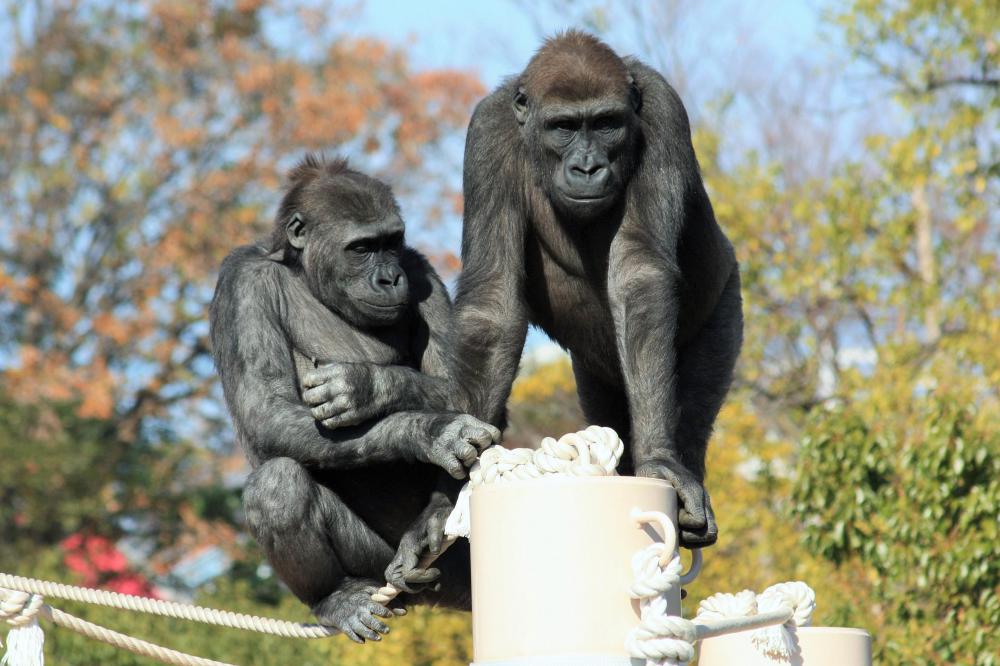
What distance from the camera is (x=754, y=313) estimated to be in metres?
11.2

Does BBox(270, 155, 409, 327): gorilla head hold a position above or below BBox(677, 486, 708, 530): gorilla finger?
above

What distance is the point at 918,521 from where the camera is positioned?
6805 mm


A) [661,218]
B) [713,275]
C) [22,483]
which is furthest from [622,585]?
[22,483]

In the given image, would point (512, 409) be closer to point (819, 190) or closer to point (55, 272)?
point (819, 190)

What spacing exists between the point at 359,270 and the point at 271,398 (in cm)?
48

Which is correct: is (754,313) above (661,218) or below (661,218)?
above

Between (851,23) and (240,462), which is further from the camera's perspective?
(240,462)

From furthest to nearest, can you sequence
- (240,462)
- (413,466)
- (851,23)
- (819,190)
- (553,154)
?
(240,462), (819,190), (851,23), (413,466), (553,154)

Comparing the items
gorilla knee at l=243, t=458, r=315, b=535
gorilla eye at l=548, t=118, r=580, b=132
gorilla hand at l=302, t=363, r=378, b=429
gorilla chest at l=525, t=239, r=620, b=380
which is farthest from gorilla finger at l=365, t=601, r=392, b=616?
gorilla eye at l=548, t=118, r=580, b=132

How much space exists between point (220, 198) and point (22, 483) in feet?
13.8

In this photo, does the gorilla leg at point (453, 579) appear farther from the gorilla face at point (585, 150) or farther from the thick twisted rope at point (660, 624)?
the thick twisted rope at point (660, 624)

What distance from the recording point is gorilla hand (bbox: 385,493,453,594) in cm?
382

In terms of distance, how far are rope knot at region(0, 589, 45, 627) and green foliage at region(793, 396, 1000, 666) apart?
399cm

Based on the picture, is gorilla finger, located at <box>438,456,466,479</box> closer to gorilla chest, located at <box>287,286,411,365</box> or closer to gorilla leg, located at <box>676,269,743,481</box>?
gorilla chest, located at <box>287,286,411,365</box>
